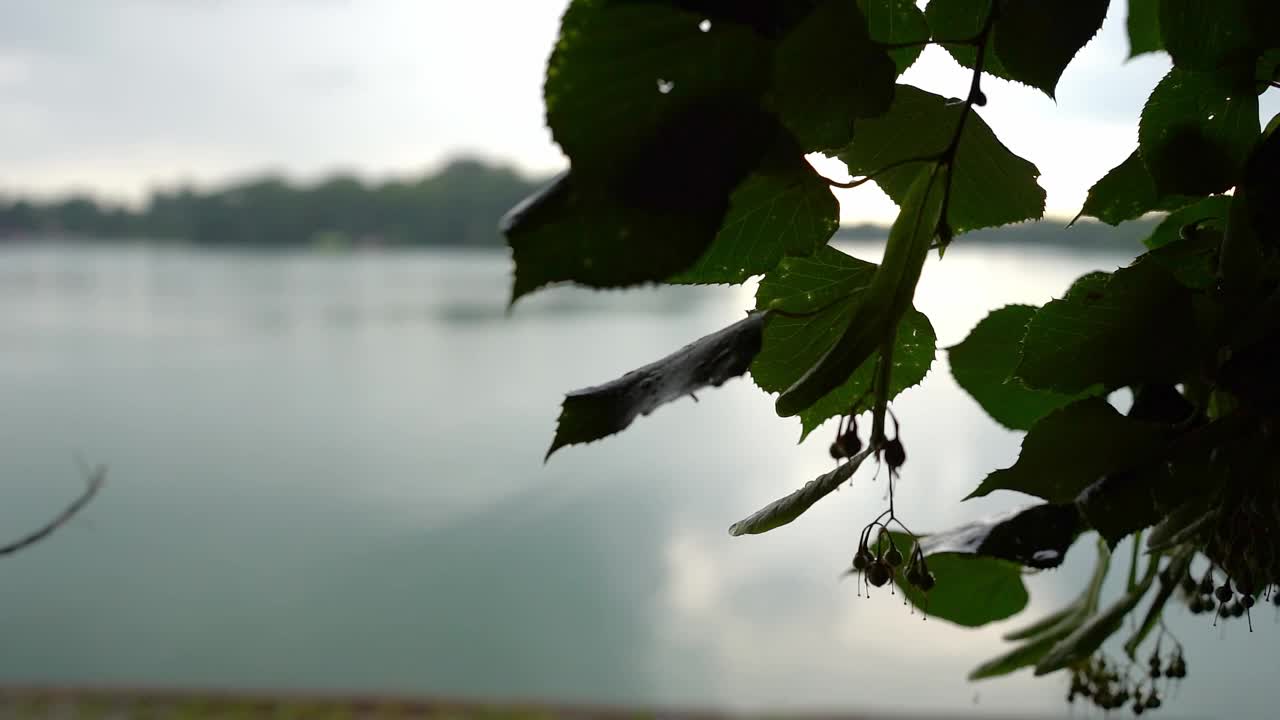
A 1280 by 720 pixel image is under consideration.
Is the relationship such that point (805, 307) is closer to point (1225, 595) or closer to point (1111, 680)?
point (1225, 595)

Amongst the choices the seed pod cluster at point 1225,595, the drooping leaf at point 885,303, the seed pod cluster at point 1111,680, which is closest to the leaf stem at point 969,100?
the drooping leaf at point 885,303

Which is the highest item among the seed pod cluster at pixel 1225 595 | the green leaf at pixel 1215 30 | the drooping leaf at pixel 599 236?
the green leaf at pixel 1215 30

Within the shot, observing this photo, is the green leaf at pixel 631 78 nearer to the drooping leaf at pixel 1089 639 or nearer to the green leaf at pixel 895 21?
the green leaf at pixel 895 21

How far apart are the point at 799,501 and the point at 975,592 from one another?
5.7 inches

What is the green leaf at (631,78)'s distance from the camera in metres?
0.11

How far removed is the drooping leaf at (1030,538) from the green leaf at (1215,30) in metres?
0.09

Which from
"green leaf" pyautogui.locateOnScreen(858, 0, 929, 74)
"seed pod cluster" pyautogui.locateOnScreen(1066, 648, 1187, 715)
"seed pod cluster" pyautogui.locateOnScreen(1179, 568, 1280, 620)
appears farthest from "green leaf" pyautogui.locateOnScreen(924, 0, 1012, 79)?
"seed pod cluster" pyautogui.locateOnScreen(1066, 648, 1187, 715)

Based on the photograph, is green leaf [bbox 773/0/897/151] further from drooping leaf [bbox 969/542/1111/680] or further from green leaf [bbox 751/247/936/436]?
drooping leaf [bbox 969/542/1111/680]

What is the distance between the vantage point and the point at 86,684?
8.18 feet

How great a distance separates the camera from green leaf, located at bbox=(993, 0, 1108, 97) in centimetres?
16

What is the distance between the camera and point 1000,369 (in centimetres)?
23

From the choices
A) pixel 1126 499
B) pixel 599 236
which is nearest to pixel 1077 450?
pixel 1126 499

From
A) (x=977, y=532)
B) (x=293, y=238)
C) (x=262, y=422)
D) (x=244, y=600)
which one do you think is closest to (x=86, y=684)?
(x=244, y=600)

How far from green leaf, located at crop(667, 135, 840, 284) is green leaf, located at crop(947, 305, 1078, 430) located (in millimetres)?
91
